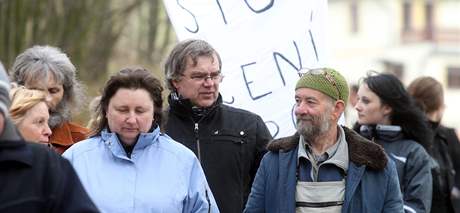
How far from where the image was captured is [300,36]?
8.64m

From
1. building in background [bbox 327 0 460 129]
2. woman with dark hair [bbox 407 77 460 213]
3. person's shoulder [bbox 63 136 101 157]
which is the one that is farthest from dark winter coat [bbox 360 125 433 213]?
building in background [bbox 327 0 460 129]

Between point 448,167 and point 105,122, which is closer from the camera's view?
point 105,122

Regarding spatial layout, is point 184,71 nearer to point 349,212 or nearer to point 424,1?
point 349,212

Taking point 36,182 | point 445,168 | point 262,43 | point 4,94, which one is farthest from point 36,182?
point 445,168

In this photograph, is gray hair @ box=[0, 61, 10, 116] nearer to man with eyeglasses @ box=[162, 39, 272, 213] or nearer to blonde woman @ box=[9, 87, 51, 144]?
blonde woman @ box=[9, 87, 51, 144]

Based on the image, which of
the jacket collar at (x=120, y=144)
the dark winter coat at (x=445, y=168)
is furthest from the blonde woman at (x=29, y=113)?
the dark winter coat at (x=445, y=168)

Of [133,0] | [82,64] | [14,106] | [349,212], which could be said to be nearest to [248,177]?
[349,212]

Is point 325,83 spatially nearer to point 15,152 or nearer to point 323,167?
point 323,167

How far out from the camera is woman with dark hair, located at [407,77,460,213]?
31.9ft

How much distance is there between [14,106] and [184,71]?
3.87 ft

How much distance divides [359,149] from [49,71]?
1.83 m

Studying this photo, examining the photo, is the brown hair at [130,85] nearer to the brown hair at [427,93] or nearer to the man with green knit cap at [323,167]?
the man with green knit cap at [323,167]

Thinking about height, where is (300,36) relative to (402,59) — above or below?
above

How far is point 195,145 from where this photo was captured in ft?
23.8
